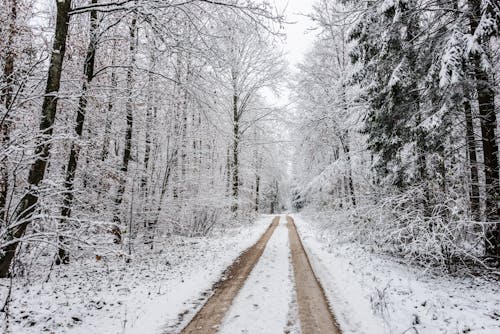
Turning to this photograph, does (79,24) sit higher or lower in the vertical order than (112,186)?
higher

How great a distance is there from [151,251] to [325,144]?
12.0 m

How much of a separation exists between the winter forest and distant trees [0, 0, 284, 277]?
0.08m

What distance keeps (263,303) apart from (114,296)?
3179 millimetres

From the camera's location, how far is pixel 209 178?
48.1ft

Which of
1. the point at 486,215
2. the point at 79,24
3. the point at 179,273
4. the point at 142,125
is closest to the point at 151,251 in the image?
the point at 179,273

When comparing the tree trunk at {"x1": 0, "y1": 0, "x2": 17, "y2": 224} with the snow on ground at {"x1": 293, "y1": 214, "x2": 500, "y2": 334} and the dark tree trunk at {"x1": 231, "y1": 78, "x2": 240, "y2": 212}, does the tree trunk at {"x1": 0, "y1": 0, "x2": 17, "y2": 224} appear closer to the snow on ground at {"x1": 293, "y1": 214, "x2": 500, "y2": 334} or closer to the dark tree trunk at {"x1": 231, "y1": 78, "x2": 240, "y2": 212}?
the snow on ground at {"x1": 293, "y1": 214, "x2": 500, "y2": 334}

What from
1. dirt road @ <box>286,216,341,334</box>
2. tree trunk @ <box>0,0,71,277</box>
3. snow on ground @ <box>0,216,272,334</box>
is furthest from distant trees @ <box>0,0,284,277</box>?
dirt road @ <box>286,216,341,334</box>

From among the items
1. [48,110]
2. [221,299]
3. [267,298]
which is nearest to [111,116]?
[48,110]

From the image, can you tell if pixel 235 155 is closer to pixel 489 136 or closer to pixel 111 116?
pixel 111 116

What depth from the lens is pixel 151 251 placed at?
1132 centimetres

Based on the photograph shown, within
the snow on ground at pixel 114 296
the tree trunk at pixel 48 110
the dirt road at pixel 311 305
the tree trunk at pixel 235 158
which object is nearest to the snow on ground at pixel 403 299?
the dirt road at pixel 311 305

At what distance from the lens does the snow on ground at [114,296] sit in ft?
15.2

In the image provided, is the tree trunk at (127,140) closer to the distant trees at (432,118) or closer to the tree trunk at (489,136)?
the distant trees at (432,118)

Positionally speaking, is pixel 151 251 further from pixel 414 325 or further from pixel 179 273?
pixel 414 325
